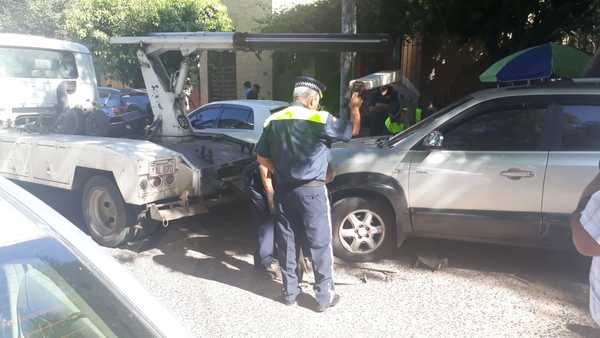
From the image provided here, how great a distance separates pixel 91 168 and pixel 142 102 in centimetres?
888

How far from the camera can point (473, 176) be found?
4.47 metres

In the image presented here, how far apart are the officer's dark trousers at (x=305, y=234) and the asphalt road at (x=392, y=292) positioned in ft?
0.72

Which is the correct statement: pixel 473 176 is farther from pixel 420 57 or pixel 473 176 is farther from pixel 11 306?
pixel 420 57

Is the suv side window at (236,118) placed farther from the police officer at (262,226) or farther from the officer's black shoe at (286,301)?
the officer's black shoe at (286,301)

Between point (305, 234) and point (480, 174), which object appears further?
point (480, 174)

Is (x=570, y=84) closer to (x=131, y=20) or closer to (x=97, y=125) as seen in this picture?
(x=97, y=125)

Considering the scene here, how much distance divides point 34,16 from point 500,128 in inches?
728

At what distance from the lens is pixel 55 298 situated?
4.93 feet

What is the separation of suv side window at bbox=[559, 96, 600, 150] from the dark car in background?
5.20 meters

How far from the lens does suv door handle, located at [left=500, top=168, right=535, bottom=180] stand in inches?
170

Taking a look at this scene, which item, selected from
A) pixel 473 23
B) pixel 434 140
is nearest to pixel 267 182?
pixel 434 140

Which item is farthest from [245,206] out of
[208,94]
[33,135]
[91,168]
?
[208,94]

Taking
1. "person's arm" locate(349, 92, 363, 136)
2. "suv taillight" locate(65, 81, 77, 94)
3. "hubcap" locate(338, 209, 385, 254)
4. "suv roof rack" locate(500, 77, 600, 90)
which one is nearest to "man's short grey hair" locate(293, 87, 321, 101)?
"person's arm" locate(349, 92, 363, 136)

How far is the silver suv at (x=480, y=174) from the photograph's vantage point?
4289 millimetres
